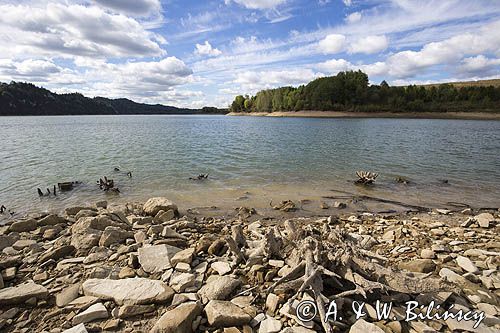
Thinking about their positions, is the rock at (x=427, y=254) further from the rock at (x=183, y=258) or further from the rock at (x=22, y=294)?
the rock at (x=22, y=294)

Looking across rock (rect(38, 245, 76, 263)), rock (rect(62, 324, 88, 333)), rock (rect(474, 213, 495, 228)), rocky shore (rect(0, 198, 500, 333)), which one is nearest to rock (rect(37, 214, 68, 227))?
rocky shore (rect(0, 198, 500, 333))

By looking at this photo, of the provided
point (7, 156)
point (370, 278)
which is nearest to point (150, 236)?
point (370, 278)

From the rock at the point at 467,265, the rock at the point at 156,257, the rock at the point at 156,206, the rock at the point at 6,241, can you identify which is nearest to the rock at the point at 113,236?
the rock at the point at 156,257

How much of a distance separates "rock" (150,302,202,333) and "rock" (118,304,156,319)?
33 cm

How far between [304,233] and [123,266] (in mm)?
3600

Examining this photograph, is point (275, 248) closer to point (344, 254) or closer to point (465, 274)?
point (344, 254)

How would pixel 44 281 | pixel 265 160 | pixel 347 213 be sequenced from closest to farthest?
1. pixel 44 281
2. pixel 347 213
3. pixel 265 160

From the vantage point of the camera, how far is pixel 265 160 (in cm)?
2052

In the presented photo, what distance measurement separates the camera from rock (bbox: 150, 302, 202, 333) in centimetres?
310

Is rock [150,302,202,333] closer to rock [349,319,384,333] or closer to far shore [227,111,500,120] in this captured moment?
rock [349,319,384,333]

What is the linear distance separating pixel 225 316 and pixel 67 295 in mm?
2554

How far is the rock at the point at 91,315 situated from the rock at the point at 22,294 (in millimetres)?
959

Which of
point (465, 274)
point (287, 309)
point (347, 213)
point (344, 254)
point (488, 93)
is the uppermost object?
point (488, 93)

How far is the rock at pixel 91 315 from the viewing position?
3.37 m
